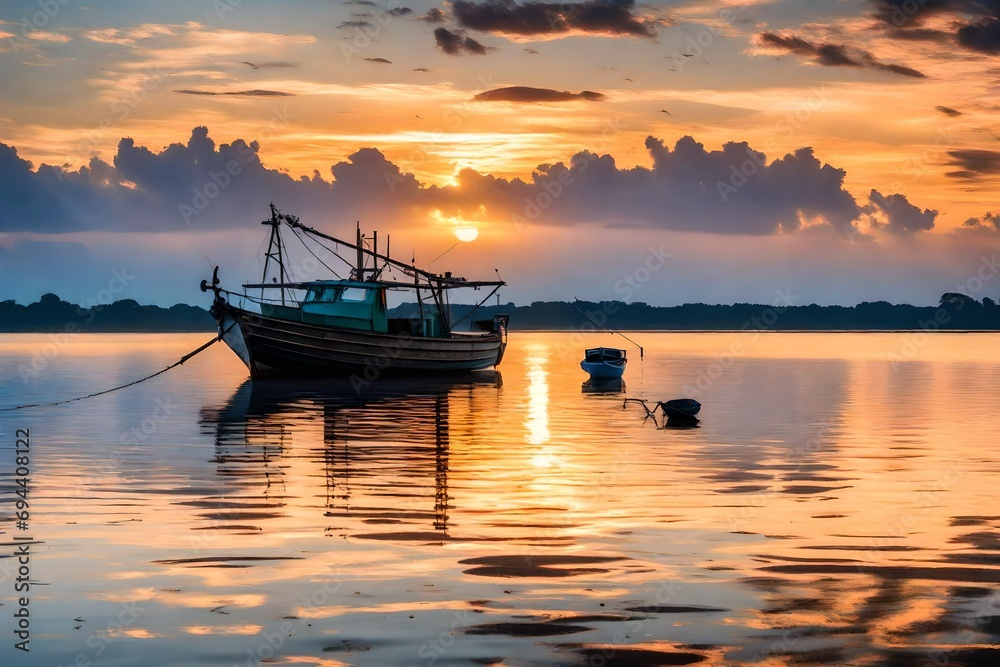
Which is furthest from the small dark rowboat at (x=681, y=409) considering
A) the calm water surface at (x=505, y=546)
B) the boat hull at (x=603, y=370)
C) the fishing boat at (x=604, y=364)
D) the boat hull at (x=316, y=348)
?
the boat hull at (x=603, y=370)

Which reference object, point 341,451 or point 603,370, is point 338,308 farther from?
point 341,451

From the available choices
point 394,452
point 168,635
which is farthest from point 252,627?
point 394,452

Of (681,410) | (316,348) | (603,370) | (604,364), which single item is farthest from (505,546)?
(603,370)

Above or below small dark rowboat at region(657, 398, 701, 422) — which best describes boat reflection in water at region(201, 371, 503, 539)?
below

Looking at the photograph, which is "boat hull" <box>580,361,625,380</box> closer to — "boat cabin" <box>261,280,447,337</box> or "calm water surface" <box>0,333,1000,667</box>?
"boat cabin" <box>261,280,447,337</box>

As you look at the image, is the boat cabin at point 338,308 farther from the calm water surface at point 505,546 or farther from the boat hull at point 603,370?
the calm water surface at point 505,546

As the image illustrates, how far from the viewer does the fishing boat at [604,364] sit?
2749 inches

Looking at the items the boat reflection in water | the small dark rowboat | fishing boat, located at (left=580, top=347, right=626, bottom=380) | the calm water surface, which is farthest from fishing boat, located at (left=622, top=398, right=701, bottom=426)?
fishing boat, located at (left=580, top=347, right=626, bottom=380)

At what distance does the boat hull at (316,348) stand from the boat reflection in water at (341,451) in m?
5.89

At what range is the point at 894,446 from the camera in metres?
31.8

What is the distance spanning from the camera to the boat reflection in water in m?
19.7

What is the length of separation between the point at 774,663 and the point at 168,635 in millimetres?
5961

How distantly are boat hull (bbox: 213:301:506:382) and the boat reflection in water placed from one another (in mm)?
5889

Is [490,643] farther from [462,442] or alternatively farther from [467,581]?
[462,442]
